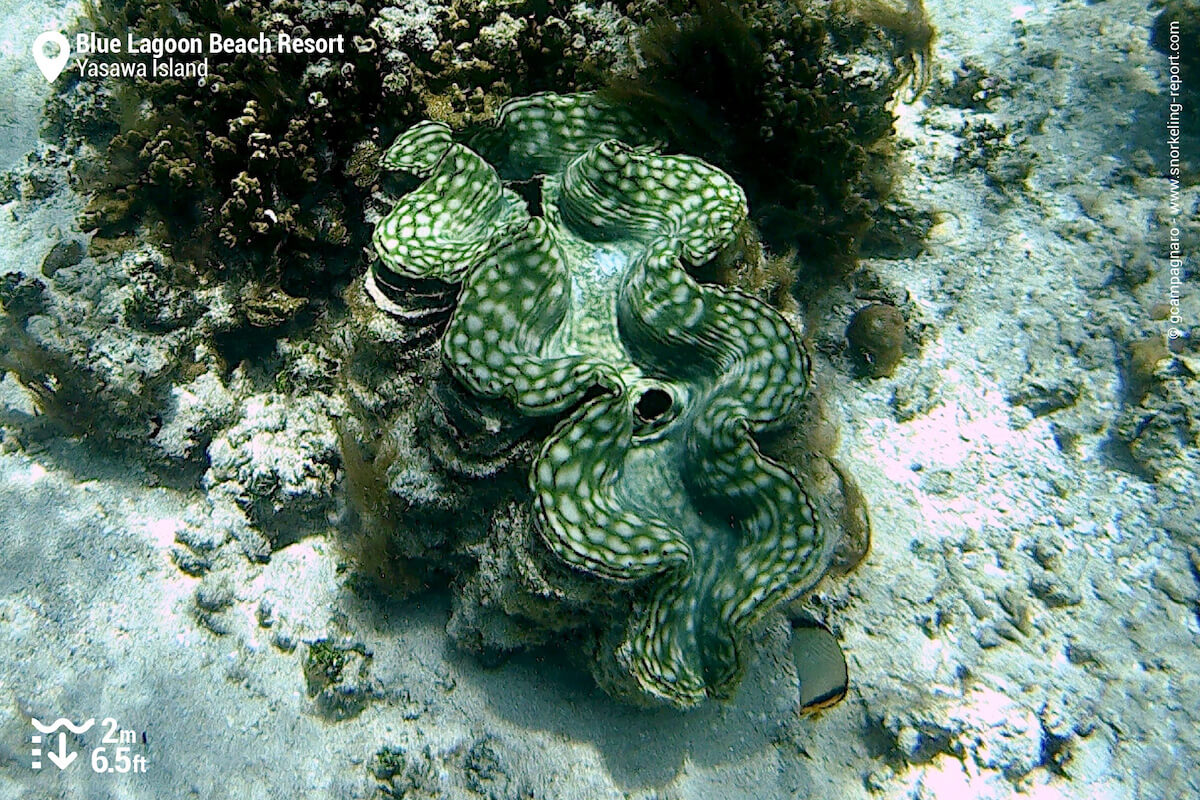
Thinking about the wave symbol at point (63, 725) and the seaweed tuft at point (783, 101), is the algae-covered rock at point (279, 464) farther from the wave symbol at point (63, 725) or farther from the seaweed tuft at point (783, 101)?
the seaweed tuft at point (783, 101)

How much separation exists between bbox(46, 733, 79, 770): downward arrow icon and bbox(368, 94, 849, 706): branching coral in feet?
8.37

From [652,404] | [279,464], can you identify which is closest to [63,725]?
[279,464]

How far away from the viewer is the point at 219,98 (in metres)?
3.63

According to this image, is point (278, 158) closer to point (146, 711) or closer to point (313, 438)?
point (313, 438)

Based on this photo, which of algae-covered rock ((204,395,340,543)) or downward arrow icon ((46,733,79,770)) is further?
algae-covered rock ((204,395,340,543))

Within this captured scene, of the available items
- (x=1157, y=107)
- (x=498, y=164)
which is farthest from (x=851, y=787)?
(x=1157, y=107)

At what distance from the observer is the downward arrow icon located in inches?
114

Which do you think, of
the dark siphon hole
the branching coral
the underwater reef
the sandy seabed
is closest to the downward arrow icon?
the sandy seabed

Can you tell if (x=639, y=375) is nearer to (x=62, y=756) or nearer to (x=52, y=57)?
(x=62, y=756)

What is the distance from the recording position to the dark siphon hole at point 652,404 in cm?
279

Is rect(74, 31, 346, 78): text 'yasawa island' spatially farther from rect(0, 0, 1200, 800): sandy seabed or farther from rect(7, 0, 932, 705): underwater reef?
rect(0, 0, 1200, 800): sandy seabed

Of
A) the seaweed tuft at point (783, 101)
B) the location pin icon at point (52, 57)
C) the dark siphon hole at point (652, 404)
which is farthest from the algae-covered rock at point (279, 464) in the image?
the location pin icon at point (52, 57)

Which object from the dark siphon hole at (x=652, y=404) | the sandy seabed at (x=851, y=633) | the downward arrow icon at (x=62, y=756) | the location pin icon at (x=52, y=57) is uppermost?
the location pin icon at (x=52, y=57)

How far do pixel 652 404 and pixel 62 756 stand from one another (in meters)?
3.20
